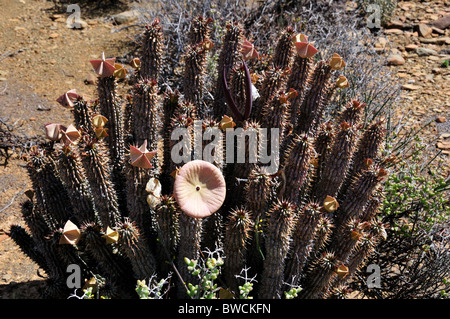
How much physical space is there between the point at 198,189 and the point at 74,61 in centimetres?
448

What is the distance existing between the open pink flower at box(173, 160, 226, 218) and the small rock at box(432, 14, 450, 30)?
19.8ft

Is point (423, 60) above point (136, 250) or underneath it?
underneath

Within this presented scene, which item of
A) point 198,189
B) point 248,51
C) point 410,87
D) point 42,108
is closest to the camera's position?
point 198,189

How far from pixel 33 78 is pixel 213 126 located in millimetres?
3975

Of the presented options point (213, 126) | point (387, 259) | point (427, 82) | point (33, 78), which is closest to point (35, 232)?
point (213, 126)

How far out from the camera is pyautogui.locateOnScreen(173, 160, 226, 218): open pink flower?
2.41 meters

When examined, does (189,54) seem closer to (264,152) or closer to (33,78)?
(264,152)

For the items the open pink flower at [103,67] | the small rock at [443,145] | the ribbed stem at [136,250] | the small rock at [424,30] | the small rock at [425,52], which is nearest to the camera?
the ribbed stem at [136,250]

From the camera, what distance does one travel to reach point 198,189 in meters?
2.44

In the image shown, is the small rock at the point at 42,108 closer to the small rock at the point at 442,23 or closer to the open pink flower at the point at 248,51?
the open pink flower at the point at 248,51

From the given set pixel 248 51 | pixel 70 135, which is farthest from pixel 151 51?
pixel 70 135

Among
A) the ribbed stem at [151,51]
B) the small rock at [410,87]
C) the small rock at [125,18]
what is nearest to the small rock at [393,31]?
the small rock at [410,87]

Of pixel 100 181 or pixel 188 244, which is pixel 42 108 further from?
pixel 188 244

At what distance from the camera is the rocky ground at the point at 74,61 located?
17.0 ft
